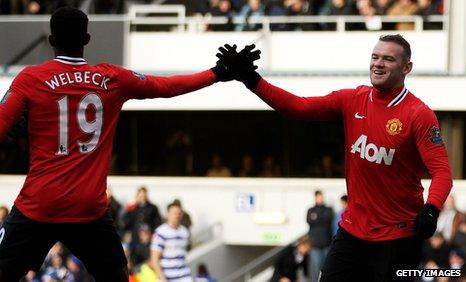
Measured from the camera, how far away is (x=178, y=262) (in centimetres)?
1406

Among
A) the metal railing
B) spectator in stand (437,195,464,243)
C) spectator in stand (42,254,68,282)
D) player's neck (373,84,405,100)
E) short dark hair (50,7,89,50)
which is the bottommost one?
spectator in stand (42,254,68,282)

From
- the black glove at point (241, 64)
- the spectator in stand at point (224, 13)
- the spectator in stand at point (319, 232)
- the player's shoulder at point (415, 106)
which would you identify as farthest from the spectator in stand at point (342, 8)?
the player's shoulder at point (415, 106)

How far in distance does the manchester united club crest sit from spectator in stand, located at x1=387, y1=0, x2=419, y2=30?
43.0 feet

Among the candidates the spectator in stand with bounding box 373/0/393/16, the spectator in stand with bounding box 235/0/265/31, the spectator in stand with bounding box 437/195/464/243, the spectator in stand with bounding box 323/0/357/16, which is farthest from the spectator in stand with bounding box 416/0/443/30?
the spectator in stand with bounding box 437/195/464/243

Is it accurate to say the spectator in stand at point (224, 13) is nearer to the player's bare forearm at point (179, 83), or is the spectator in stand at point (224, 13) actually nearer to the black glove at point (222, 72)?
the black glove at point (222, 72)

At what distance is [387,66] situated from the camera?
6.99m

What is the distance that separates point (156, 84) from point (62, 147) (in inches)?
27.1

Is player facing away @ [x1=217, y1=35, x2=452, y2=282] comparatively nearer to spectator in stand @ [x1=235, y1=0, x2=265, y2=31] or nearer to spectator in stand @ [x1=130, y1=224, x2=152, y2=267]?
spectator in stand @ [x1=130, y1=224, x2=152, y2=267]

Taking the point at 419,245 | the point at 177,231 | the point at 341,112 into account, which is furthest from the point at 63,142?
the point at 177,231

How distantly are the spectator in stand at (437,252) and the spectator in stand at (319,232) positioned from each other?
1.54 meters

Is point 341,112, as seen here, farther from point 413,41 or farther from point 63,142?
point 413,41

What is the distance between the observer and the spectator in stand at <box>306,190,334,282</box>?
16516mm

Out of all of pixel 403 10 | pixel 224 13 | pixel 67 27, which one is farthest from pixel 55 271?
pixel 67 27

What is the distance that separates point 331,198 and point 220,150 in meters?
2.73
